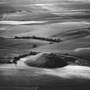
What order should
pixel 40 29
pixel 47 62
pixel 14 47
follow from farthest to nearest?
pixel 40 29 < pixel 14 47 < pixel 47 62

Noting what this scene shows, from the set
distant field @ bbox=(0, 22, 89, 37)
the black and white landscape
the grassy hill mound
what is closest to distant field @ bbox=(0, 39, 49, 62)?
the black and white landscape

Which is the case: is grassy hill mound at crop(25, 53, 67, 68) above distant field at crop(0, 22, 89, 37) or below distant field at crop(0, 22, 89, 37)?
above

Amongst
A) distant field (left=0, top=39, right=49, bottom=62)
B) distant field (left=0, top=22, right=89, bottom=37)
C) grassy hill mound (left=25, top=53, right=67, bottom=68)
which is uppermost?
grassy hill mound (left=25, top=53, right=67, bottom=68)

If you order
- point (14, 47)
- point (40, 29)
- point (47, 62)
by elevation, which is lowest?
point (40, 29)

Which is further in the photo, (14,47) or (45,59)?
(14,47)

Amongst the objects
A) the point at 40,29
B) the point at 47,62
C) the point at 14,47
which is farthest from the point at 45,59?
the point at 40,29

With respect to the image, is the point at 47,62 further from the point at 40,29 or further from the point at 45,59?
the point at 40,29

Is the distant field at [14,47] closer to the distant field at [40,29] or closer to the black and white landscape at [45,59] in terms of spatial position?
the black and white landscape at [45,59]

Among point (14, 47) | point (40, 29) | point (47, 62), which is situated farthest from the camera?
point (40, 29)

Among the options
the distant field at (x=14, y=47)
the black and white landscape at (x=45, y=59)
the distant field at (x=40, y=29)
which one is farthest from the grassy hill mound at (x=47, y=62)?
the distant field at (x=40, y=29)

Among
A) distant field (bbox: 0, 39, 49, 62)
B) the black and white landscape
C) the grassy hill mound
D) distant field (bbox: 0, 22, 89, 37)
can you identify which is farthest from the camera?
distant field (bbox: 0, 22, 89, 37)

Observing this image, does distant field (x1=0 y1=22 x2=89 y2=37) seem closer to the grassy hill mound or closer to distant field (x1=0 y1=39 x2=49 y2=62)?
distant field (x1=0 y1=39 x2=49 y2=62)

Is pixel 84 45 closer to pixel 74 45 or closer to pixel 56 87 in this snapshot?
pixel 74 45
